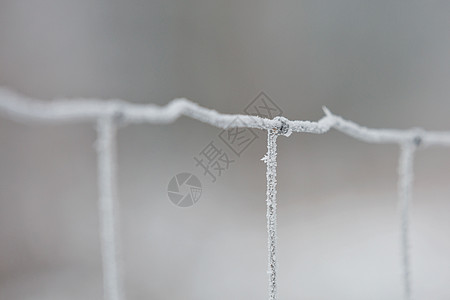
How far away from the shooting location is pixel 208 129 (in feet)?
4.88

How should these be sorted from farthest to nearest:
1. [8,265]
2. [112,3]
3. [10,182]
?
[112,3] → [10,182] → [8,265]

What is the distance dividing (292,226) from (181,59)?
681 mm

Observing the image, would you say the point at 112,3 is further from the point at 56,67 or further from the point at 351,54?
the point at 351,54

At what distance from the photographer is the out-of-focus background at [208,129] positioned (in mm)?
1209

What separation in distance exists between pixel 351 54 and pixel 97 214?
100 centimetres

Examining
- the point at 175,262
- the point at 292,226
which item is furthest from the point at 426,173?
the point at 175,262

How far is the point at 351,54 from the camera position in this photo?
4.85 ft

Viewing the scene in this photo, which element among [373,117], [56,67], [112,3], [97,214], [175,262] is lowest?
[175,262]

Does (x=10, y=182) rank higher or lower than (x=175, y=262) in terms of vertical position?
higher

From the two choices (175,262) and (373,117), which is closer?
(175,262)

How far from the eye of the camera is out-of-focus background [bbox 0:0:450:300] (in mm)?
1209

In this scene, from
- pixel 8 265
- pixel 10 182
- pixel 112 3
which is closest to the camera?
pixel 8 265

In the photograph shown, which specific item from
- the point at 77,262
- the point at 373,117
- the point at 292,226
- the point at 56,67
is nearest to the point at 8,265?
the point at 77,262

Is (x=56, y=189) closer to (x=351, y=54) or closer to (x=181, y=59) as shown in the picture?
(x=181, y=59)
